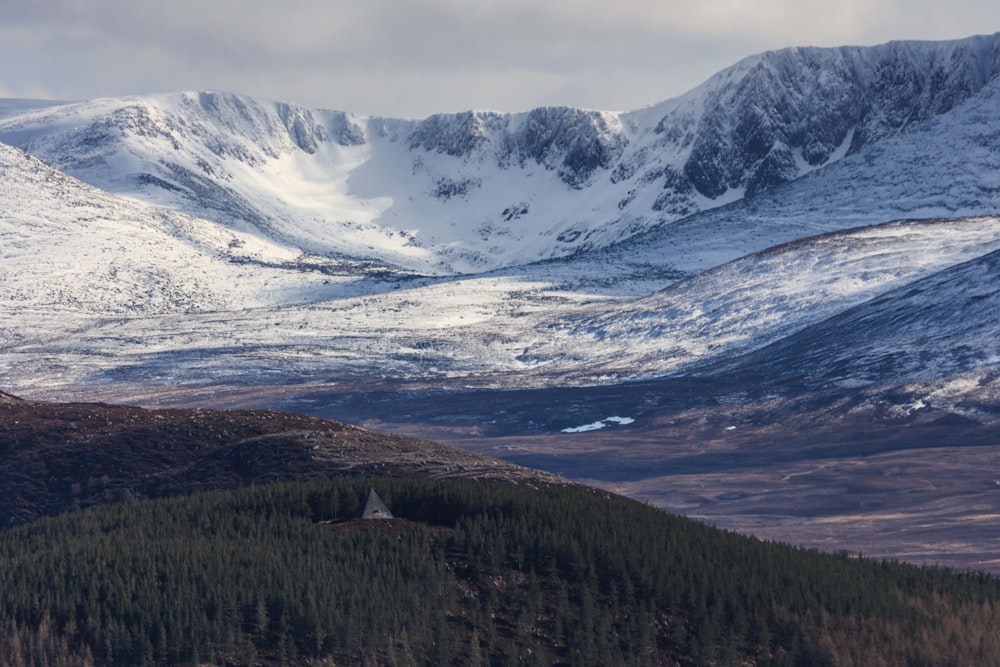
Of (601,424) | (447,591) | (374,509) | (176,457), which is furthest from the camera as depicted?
(601,424)

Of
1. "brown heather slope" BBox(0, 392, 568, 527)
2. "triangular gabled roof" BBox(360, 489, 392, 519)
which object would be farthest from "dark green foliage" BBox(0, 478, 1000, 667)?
"brown heather slope" BBox(0, 392, 568, 527)

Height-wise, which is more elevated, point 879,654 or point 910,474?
point 879,654

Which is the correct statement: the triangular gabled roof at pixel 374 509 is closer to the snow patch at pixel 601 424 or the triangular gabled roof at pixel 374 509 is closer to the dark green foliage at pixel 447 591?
the dark green foliage at pixel 447 591

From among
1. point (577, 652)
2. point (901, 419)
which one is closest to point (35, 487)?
point (577, 652)

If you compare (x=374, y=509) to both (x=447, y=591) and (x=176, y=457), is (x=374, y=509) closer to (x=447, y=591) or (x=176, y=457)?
(x=447, y=591)

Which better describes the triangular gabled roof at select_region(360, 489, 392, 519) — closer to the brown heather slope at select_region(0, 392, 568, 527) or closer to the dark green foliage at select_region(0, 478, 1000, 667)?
the dark green foliage at select_region(0, 478, 1000, 667)

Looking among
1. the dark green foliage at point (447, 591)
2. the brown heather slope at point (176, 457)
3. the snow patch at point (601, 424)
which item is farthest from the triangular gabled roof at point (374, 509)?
the snow patch at point (601, 424)

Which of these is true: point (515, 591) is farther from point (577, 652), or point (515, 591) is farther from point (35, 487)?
point (35, 487)

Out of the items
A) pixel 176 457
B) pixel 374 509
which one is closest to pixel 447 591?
pixel 374 509
